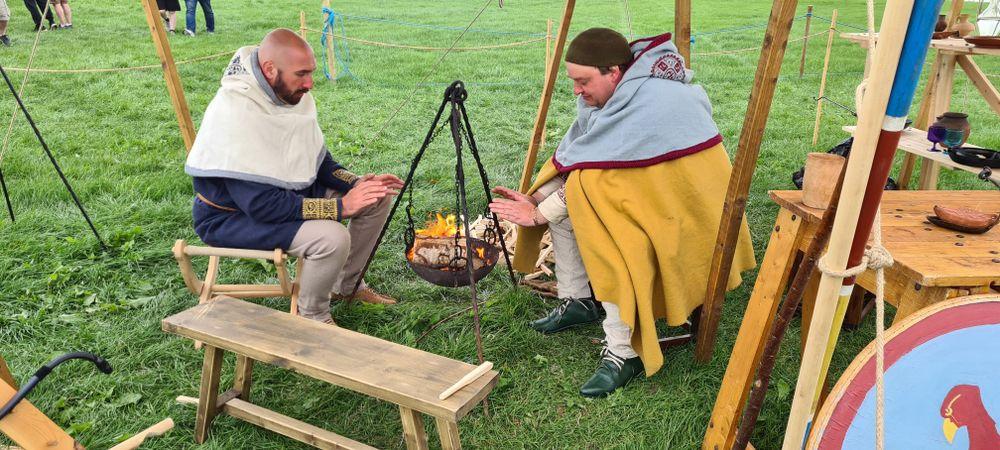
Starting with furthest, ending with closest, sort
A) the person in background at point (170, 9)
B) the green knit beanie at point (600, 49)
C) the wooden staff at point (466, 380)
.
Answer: the person in background at point (170, 9)
the green knit beanie at point (600, 49)
the wooden staff at point (466, 380)

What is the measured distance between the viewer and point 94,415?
3.00m

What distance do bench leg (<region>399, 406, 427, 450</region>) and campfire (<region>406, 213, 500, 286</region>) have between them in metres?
0.95

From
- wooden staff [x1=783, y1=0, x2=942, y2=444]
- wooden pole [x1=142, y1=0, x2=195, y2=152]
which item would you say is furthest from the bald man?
wooden staff [x1=783, y1=0, x2=942, y2=444]

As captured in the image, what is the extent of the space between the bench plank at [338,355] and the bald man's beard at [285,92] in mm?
1098

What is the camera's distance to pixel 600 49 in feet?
10.2

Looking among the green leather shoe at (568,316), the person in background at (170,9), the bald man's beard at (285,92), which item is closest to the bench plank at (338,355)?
the bald man's beard at (285,92)

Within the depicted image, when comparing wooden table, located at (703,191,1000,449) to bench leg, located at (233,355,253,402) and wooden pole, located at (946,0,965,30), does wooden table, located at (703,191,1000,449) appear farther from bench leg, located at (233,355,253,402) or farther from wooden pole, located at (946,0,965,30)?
wooden pole, located at (946,0,965,30)

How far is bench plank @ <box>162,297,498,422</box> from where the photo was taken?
2.28 meters

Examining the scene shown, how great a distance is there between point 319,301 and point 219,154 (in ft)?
2.97

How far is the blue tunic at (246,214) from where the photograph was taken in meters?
3.25

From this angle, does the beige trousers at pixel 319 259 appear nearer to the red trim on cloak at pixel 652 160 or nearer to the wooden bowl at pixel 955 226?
the red trim on cloak at pixel 652 160

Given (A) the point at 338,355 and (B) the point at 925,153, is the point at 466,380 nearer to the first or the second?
(A) the point at 338,355

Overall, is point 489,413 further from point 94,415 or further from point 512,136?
point 512,136

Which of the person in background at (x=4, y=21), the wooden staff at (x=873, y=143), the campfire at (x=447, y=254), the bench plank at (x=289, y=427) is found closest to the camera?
the wooden staff at (x=873, y=143)
